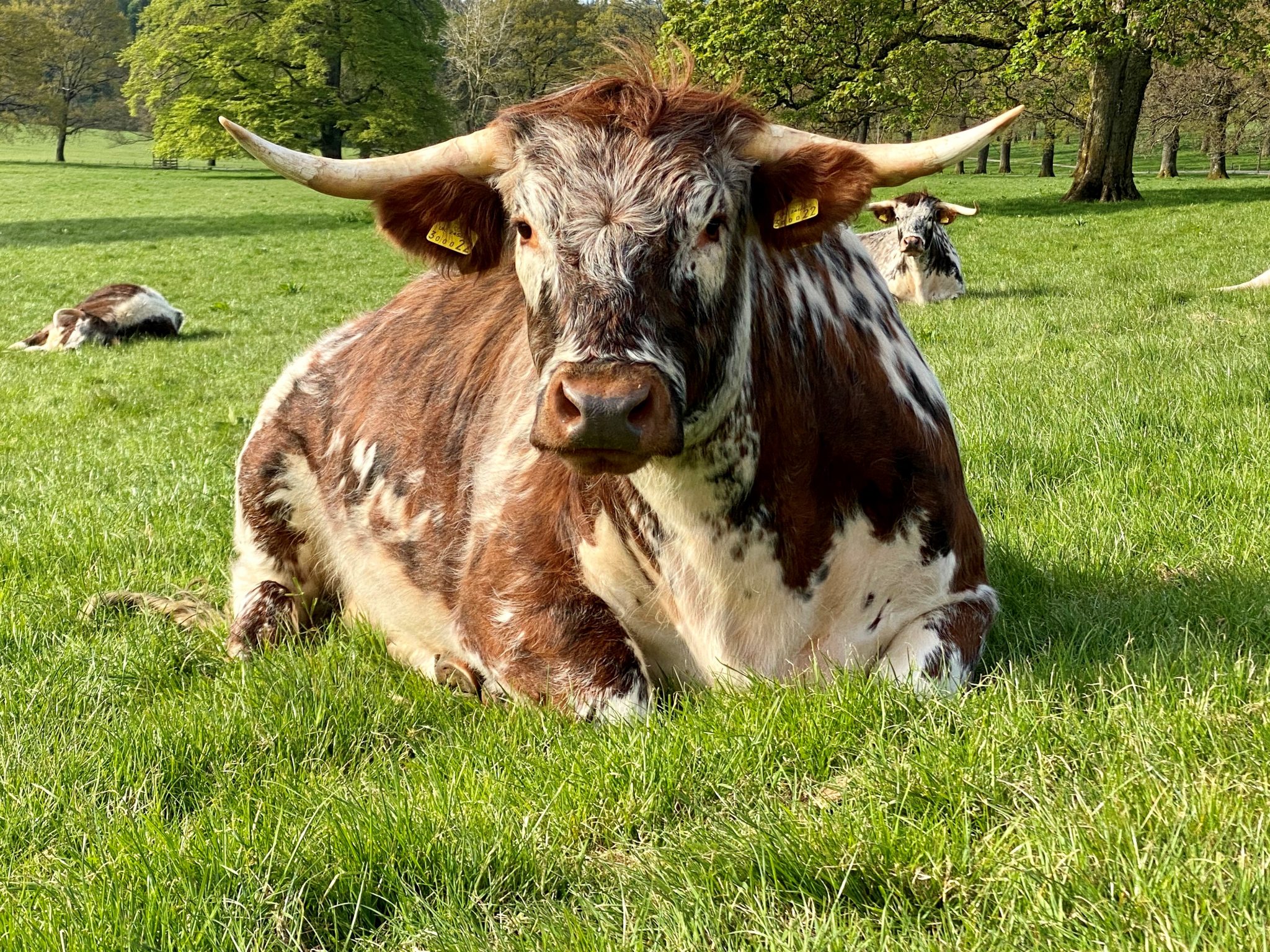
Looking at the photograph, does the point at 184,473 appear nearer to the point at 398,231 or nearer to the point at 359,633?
the point at 359,633

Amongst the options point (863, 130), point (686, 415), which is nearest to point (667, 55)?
point (686, 415)

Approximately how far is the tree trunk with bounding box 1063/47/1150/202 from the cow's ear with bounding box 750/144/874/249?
3070cm

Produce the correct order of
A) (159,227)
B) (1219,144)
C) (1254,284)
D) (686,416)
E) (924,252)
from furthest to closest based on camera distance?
(1219,144) → (159,227) → (924,252) → (1254,284) → (686,416)

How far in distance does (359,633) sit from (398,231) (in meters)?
1.80

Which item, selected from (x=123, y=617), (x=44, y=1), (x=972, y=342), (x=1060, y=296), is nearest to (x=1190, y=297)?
(x=1060, y=296)

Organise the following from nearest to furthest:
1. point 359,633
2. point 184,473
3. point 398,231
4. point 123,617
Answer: point 398,231 < point 359,633 < point 123,617 < point 184,473

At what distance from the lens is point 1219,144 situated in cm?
4594

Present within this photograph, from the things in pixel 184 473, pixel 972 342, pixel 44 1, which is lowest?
pixel 184 473

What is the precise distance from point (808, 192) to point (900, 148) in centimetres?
30

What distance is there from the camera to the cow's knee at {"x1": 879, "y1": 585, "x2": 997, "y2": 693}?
338cm

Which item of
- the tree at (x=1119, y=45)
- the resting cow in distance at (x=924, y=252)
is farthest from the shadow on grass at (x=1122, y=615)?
the tree at (x=1119, y=45)

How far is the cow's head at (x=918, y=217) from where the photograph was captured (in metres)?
15.4

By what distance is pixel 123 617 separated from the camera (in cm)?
518

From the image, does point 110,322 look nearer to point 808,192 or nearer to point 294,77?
point 808,192
